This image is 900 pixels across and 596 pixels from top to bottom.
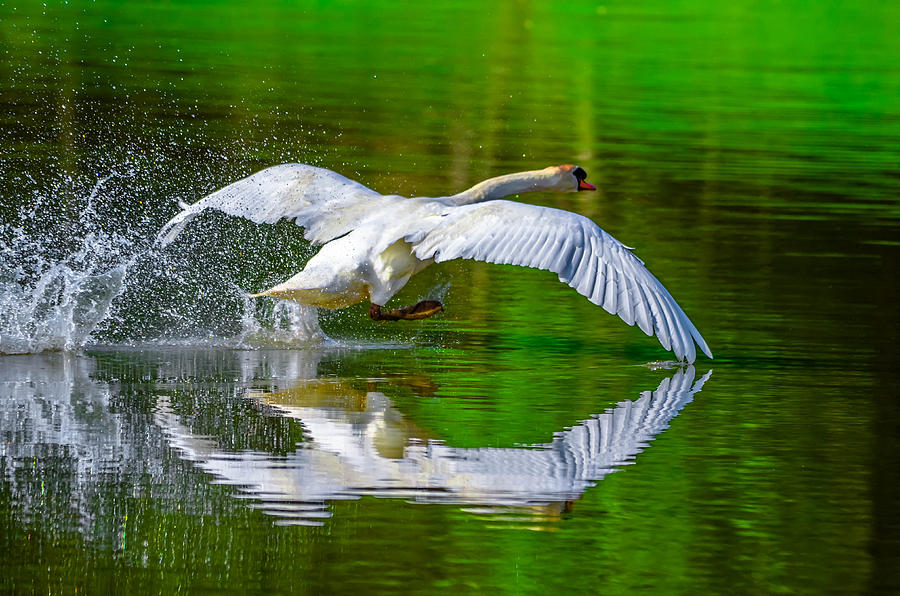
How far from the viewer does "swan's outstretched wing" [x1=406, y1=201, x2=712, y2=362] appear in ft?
31.5

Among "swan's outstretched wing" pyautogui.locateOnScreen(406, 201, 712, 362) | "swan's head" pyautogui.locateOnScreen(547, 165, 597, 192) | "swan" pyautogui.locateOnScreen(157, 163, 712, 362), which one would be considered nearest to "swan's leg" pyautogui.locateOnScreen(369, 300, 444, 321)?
"swan" pyautogui.locateOnScreen(157, 163, 712, 362)

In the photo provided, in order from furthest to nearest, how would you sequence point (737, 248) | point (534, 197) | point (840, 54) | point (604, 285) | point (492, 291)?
point (840, 54), point (534, 197), point (737, 248), point (492, 291), point (604, 285)

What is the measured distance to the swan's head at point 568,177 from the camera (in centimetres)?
1245

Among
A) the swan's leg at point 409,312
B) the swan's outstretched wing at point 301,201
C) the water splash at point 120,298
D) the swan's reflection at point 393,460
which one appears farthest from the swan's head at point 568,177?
the swan's reflection at point 393,460

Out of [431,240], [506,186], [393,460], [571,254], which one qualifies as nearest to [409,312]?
[431,240]

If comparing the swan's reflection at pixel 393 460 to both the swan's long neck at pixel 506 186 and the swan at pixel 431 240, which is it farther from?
the swan's long neck at pixel 506 186

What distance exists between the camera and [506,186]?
39.0 feet

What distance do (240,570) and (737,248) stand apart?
33.3 feet

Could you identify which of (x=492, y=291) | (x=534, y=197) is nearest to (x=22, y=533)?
(x=492, y=291)

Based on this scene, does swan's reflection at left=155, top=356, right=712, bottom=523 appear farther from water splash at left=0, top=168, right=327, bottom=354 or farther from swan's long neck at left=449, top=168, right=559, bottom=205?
swan's long neck at left=449, top=168, right=559, bottom=205

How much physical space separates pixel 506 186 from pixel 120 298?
281 cm

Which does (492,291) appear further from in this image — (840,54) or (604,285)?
(840,54)

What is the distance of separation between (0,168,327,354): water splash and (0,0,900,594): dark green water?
0.12 feet

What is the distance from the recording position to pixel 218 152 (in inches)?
763
